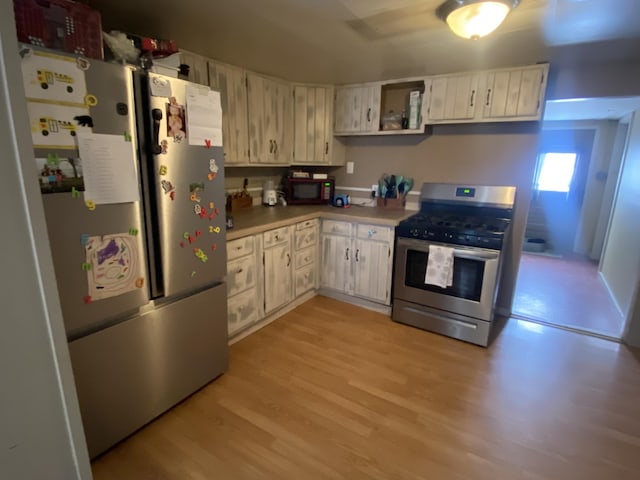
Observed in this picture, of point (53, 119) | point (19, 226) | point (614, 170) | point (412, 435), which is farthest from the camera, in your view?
point (614, 170)

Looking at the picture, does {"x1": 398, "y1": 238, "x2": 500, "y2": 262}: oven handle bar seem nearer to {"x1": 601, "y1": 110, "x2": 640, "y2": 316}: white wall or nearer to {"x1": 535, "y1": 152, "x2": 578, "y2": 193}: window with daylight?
{"x1": 601, "y1": 110, "x2": 640, "y2": 316}: white wall

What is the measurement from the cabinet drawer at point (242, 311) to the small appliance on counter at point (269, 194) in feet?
3.83

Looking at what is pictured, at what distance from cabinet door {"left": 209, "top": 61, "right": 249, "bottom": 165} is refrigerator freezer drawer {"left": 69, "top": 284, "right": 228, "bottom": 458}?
133 cm

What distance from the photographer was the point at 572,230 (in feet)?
18.5

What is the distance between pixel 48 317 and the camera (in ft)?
2.81

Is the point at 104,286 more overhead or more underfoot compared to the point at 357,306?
more overhead

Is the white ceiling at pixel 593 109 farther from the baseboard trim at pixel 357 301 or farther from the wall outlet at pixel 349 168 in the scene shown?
the baseboard trim at pixel 357 301

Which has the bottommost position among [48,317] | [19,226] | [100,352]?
[100,352]

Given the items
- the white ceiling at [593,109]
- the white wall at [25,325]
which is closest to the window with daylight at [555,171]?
the white ceiling at [593,109]

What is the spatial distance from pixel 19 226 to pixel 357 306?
2.91 metres

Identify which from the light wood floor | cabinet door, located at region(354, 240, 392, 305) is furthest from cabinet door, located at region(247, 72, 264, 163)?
the light wood floor

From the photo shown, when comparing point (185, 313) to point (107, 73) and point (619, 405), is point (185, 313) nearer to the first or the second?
point (107, 73)

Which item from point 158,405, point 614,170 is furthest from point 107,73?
point 614,170

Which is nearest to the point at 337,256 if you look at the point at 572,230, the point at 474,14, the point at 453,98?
the point at 453,98
